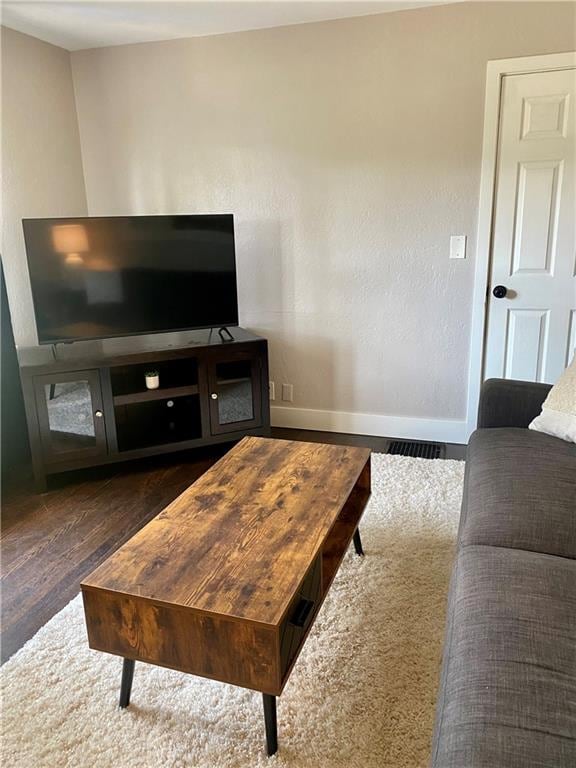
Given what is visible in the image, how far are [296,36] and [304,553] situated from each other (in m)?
2.86

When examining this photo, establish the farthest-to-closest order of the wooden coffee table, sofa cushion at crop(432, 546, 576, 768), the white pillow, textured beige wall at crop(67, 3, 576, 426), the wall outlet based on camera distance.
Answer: the wall outlet, textured beige wall at crop(67, 3, 576, 426), the white pillow, the wooden coffee table, sofa cushion at crop(432, 546, 576, 768)

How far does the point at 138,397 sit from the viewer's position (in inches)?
120

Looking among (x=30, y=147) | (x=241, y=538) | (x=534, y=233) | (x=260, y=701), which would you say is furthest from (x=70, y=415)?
(x=534, y=233)

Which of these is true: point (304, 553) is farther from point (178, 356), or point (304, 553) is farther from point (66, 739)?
point (178, 356)

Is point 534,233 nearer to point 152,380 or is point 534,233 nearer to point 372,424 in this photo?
point 372,424

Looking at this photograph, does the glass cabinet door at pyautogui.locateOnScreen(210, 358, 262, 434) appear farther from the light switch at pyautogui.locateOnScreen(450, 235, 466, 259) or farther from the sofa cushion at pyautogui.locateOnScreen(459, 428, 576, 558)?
the sofa cushion at pyautogui.locateOnScreen(459, 428, 576, 558)

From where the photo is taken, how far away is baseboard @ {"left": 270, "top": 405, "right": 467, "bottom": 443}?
340 cm

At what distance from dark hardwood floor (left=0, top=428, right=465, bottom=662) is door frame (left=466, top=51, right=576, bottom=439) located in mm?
474

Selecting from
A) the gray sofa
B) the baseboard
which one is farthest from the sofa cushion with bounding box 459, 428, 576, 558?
the baseboard

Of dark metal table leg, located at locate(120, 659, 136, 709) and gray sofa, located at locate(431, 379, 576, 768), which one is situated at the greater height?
gray sofa, located at locate(431, 379, 576, 768)

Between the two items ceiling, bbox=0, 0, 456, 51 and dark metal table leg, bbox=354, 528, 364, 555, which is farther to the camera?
ceiling, bbox=0, 0, 456, 51

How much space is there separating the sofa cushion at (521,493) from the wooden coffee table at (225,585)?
416 mm

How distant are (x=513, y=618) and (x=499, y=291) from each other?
7.34 ft

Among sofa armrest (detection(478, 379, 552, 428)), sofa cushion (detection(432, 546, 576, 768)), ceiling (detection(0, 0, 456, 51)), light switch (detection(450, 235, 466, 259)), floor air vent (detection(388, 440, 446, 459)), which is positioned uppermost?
ceiling (detection(0, 0, 456, 51))
